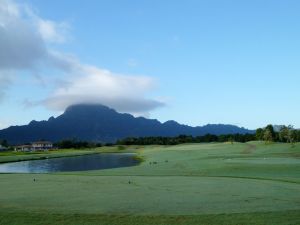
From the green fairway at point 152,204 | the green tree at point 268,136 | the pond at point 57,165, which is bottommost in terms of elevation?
the green fairway at point 152,204

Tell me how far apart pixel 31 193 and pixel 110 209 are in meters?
6.72

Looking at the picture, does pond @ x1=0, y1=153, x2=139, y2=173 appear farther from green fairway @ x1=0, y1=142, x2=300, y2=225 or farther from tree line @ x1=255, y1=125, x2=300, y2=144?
tree line @ x1=255, y1=125, x2=300, y2=144

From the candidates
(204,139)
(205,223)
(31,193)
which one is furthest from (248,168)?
(204,139)

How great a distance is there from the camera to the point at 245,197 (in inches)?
793

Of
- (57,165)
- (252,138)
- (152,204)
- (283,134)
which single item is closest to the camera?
(152,204)

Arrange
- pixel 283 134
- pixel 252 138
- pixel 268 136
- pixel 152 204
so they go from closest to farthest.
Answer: pixel 152 204
pixel 283 134
pixel 268 136
pixel 252 138

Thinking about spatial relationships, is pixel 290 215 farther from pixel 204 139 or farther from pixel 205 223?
pixel 204 139

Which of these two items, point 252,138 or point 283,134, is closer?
point 283,134

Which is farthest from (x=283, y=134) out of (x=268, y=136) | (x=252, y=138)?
(x=252, y=138)

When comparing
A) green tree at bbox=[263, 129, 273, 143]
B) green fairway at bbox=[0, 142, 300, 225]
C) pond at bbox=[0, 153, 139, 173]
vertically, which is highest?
green tree at bbox=[263, 129, 273, 143]

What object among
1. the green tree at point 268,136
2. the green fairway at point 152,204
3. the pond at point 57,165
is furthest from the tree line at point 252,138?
the green fairway at point 152,204

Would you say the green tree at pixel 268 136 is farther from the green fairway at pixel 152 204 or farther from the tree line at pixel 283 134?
the green fairway at pixel 152 204

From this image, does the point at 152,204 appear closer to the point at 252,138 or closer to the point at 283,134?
the point at 283,134

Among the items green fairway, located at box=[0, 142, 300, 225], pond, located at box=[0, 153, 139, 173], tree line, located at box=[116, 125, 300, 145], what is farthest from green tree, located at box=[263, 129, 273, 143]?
green fairway, located at box=[0, 142, 300, 225]
